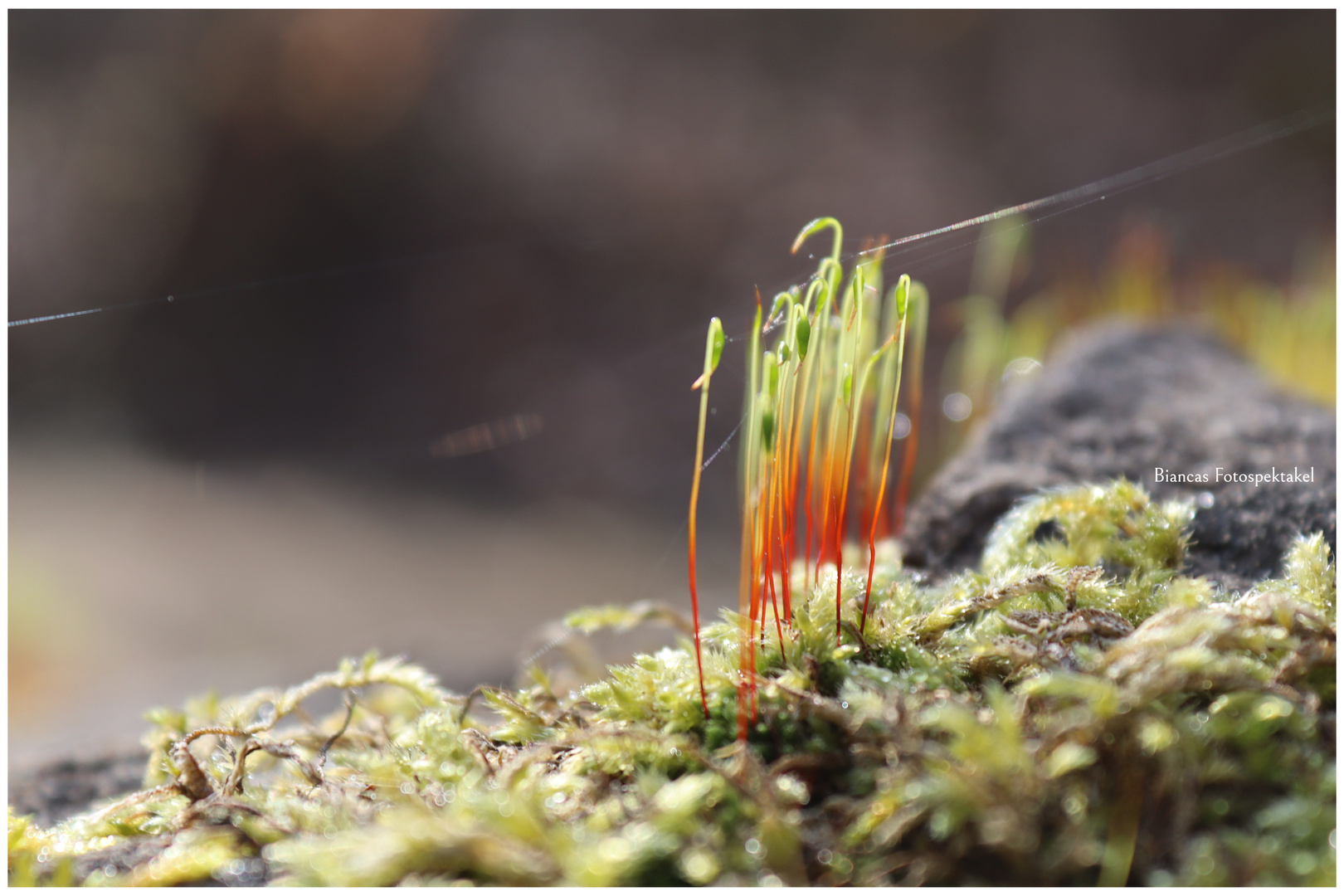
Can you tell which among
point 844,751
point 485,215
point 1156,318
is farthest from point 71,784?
point 485,215

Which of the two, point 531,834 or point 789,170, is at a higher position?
point 789,170

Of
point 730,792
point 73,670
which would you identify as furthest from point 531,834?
point 73,670

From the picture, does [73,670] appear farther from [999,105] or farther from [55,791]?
[999,105]

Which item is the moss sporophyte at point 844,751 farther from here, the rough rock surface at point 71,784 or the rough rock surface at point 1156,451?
the rough rock surface at point 71,784

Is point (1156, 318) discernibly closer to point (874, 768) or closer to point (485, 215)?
point (874, 768)

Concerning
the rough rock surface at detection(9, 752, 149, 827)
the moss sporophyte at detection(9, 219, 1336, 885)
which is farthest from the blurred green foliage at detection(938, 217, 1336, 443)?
the rough rock surface at detection(9, 752, 149, 827)
